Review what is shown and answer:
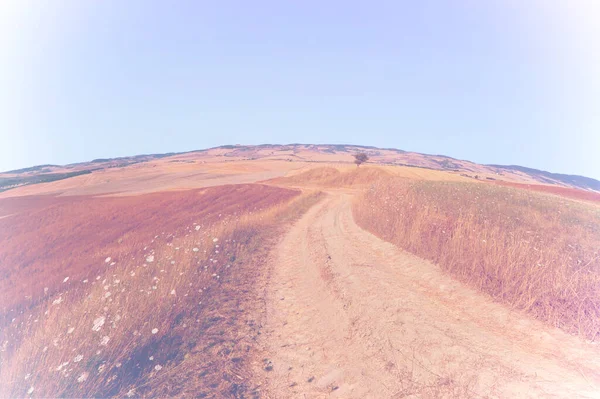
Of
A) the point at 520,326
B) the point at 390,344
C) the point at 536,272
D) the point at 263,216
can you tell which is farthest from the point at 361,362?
the point at 263,216

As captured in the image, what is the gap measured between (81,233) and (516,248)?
21161 mm

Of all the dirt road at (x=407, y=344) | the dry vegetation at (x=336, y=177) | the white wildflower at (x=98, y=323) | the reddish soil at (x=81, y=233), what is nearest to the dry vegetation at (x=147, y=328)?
the white wildflower at (x=98, y=323)

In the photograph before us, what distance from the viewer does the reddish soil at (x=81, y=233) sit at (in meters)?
10.6

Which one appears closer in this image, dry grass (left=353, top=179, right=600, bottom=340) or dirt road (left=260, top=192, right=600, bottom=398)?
dirt road (left=260, top=192, right=600, bottom=398)

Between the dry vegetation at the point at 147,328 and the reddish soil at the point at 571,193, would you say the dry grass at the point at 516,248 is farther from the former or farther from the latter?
the reddish soil at the point at 571,193

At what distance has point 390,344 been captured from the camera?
182 inches

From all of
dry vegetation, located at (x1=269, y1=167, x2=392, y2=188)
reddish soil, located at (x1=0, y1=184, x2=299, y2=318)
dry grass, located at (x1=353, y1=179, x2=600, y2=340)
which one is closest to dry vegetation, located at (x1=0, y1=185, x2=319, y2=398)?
reddish soil, located at (x1=0, y1=184, x2=299, y2=318)

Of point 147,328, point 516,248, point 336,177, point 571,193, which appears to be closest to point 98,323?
point 147,328

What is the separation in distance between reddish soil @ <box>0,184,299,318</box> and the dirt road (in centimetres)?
755

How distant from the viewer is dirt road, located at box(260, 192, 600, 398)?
3701 mm

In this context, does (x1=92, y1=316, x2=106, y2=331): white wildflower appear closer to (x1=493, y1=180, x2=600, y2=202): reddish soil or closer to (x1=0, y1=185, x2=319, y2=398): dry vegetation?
(x1=0, y1=185, x2=319, y2=398): dry vegetation

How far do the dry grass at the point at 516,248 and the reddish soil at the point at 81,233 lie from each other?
29.7ft

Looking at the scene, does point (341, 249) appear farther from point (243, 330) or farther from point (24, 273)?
point (24, 273)

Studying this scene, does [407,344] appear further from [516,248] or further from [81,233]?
[81,233]
